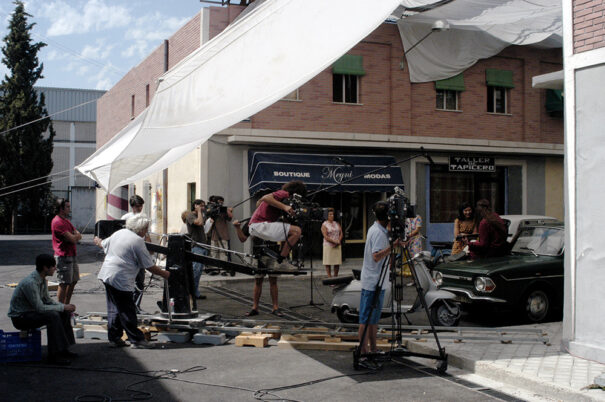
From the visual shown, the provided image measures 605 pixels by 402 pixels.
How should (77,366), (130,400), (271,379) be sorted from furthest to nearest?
(77,366), (271,379), (130,400)

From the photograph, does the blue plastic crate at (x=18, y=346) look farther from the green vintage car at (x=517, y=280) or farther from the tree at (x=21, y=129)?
the tree at (x=21, y=129)

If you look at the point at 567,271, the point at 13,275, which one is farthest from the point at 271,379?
the point at 13,275

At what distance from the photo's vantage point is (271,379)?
6.70 m

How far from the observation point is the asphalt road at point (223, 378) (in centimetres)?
607

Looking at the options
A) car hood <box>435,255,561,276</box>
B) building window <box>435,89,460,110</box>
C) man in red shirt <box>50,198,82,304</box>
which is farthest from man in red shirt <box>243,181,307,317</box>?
building window <box>435,89,460,110</box>

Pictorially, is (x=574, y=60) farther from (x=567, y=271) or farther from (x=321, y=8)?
(x=321, y=8)

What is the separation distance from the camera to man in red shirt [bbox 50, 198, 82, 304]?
9.96 metres

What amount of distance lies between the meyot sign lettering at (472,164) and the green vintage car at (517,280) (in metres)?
12.2

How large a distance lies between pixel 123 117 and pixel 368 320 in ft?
88.0

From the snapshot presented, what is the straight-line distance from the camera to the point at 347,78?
21.6 m

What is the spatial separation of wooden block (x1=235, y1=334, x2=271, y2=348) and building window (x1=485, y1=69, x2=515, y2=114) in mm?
17896

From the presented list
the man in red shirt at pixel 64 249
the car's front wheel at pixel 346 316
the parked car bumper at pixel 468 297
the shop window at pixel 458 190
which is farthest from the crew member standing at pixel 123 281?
the shop window at pixel 458 190

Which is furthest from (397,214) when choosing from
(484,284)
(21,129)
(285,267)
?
(21,129)

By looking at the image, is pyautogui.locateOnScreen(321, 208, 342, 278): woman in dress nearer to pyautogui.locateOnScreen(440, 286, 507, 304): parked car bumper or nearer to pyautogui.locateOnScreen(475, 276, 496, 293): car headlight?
pyautogui.locateOnScreen(440, 286, 507, 304): parked car bumper
